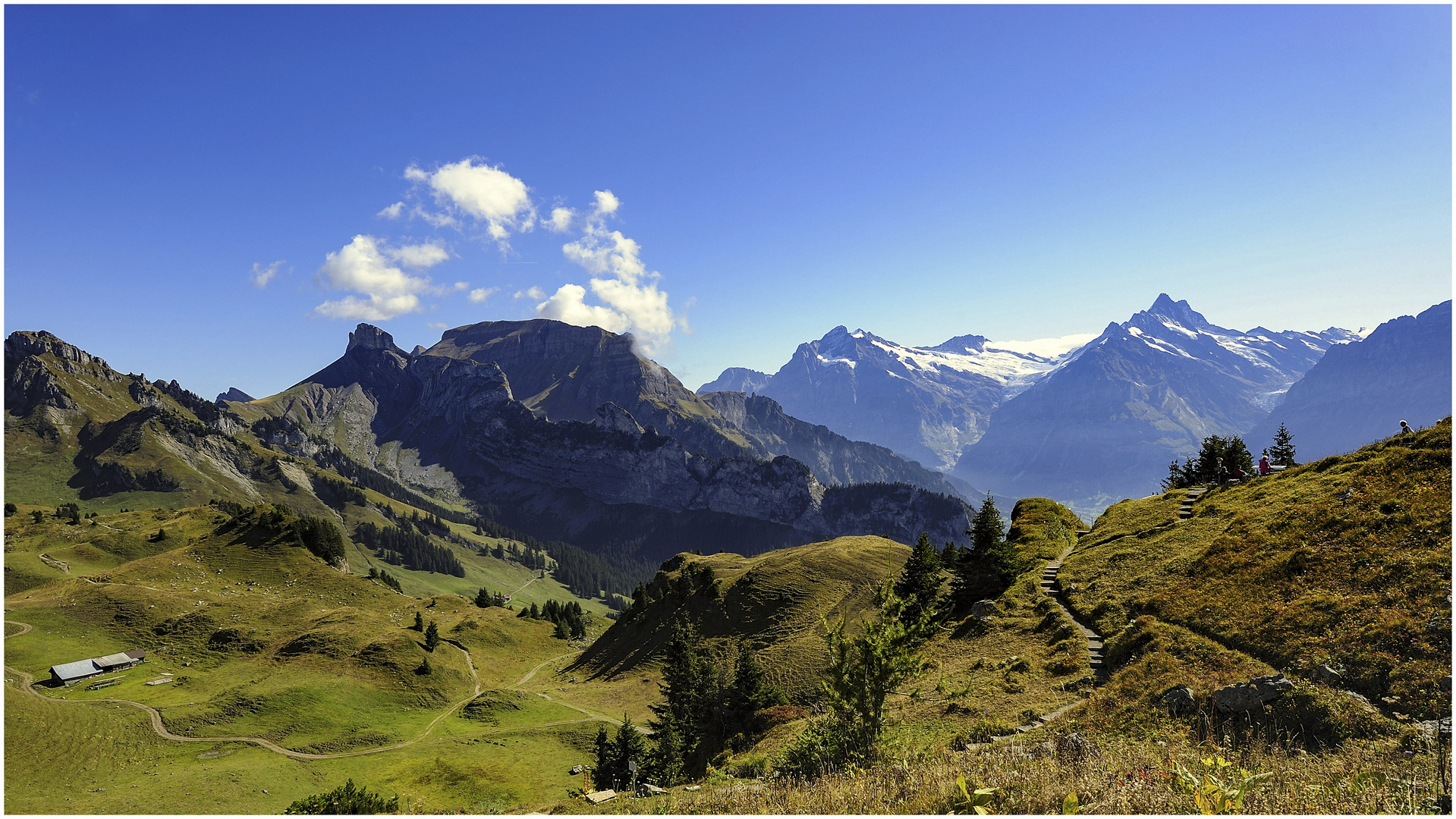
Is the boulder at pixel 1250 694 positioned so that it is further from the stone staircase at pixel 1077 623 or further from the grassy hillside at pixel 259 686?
the grassy hillside at pixel 259 686

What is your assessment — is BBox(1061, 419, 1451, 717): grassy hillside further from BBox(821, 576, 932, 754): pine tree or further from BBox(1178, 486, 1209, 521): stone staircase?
BBox(821, 576, 932, 754): pine tree

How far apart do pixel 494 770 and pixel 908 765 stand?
5836 cm

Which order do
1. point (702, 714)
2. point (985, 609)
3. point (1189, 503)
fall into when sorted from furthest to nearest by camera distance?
point (1189, 503)
point (702, 714)
point (985, 609)

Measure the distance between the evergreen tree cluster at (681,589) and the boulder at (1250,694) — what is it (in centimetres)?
7249

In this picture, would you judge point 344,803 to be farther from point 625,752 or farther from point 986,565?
point 986,565

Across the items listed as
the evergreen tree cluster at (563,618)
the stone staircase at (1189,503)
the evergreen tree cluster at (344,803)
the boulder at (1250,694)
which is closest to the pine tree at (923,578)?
the stone staircase at (1189,503)

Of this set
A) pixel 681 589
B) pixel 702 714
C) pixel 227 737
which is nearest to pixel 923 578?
pixel 702 714

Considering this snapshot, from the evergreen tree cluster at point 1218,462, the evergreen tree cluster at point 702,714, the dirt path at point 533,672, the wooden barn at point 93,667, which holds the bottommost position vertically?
the dirt path at point 533,672

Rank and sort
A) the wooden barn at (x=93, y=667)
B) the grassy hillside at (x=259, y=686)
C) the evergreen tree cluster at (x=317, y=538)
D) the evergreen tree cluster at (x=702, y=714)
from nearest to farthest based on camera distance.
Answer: the evergreen tree cluster at (x=702, y=714), the grassy hillside at (x=259, y=686), the wooden barn at (x=93, y=667), the evergreen tree cluster at (x=317, y=538)

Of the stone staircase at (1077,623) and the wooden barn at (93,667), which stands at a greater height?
the stone staircase at (1077,623)

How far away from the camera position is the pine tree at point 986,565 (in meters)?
52.6

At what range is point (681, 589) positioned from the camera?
3829 inches

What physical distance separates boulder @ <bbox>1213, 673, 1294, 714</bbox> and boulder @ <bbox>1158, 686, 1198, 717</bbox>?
825 millimetres

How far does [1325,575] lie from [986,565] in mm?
25310
